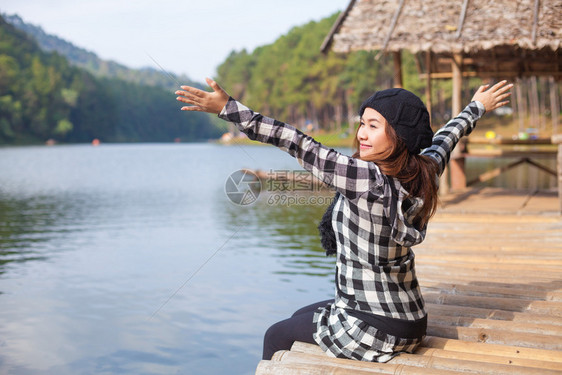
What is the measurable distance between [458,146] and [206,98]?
833 centimetres

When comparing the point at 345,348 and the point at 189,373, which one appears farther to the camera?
the point at 189,373

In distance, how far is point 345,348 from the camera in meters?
2.75

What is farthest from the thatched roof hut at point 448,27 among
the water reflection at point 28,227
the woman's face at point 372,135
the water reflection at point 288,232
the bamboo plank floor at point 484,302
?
the water reflection at point 28,227

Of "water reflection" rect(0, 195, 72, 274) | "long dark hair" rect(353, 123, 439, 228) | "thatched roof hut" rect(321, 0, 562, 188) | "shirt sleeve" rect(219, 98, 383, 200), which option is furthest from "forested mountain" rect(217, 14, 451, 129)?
"shirt sleeve" rect(219, 98, 383, 200)

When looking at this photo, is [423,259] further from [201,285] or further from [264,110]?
[264,110]

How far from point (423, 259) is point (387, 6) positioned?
5029 mm

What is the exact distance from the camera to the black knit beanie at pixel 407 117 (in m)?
2.46

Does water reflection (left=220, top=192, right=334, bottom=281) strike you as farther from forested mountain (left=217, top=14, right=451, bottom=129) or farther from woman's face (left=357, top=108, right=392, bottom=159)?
forested mountain (left=217, top=14, right=451, bottom=129)

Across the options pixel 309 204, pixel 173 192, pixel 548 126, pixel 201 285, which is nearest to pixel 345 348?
pixel 201 285

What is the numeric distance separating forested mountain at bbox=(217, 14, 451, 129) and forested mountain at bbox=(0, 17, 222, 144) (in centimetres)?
1308

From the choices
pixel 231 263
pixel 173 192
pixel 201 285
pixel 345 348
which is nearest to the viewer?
pixel 345 348

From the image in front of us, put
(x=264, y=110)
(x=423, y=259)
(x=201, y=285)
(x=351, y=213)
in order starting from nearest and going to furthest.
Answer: (x=351, y=213) < (x=423, y=259) < (x=201, y=285) < (x=264, y=110)

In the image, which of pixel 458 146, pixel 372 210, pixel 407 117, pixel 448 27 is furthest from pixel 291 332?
pixel 458 146

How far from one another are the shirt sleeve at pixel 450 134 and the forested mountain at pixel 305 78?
5414 centimetres
